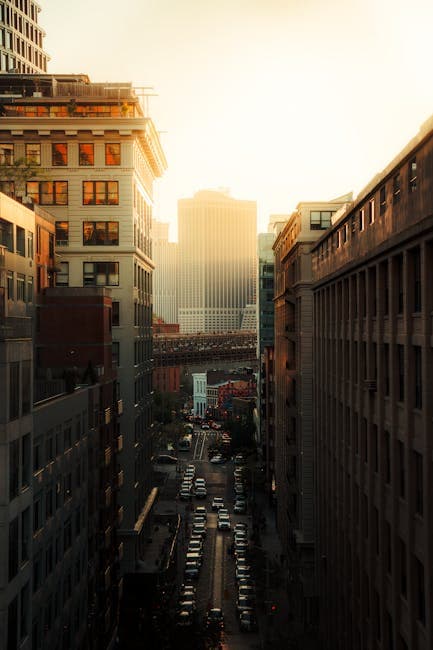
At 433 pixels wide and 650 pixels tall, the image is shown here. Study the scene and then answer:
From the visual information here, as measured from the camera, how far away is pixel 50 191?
2239 inches

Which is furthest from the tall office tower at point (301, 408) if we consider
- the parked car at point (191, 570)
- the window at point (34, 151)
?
the window at point (34, 151)

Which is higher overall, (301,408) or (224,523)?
(301,408)

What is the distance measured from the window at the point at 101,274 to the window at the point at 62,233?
2325mm

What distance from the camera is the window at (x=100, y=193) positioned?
186ft

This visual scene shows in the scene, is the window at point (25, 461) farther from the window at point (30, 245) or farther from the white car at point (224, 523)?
the white car at point (224, 523)

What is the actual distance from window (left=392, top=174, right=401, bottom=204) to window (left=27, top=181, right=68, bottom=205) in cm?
3598

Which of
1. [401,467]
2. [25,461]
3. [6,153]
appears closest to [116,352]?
[6,153]

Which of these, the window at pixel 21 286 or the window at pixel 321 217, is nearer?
the window at pixel 21 286

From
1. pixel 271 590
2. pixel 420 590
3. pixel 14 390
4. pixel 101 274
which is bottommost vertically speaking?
pixel 271 590

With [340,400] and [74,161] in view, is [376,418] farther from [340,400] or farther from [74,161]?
[74,161]

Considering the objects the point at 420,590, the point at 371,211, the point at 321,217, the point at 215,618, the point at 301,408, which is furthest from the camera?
the point at 321,217

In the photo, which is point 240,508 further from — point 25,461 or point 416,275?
point 416,275

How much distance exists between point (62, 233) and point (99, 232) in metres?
2.79

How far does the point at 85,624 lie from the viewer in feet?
121
